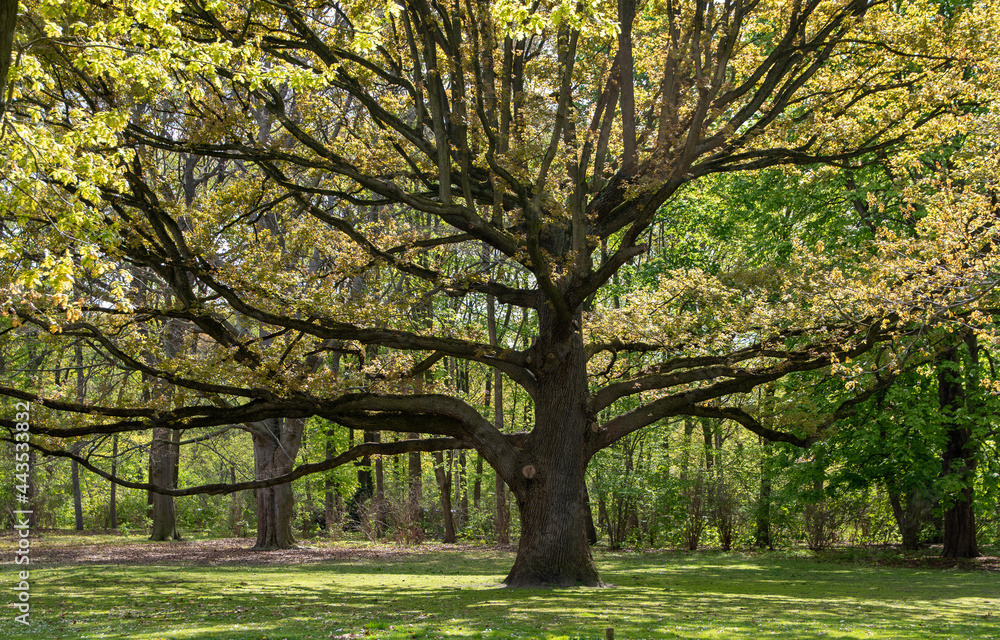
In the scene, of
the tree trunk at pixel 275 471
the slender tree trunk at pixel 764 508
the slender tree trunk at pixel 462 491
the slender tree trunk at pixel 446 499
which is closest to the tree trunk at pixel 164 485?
the tree trunk at pixel 275 471

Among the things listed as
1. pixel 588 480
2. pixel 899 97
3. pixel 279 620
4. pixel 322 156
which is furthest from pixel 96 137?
pixel 588 480

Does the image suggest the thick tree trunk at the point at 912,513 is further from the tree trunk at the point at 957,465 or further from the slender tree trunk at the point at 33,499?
the slender tree trunk at the point at 33,499

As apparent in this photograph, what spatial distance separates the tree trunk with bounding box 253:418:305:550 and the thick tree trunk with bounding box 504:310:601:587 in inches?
433

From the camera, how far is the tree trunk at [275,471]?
73.5 feet

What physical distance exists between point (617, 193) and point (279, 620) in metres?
9.67

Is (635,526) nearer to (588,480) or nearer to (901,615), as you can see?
(588,480)

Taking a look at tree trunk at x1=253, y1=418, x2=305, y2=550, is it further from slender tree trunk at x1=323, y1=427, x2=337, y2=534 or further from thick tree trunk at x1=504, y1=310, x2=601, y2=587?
thick tree trunk at x1=504, y1=310, x2=601, y2=587

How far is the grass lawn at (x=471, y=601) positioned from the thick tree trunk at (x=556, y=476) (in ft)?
2.05

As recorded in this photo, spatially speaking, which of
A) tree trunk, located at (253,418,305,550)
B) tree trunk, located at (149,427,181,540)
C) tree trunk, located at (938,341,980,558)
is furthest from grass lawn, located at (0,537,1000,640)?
tree trunk, located at (149,427,181,540)

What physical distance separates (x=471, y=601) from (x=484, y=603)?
16.4 inches

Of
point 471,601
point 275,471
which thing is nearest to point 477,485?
point 275,471

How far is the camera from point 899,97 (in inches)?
555

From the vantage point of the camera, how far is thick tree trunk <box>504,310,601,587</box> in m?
13.2

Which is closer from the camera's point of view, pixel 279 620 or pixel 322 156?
pixel 279 620
